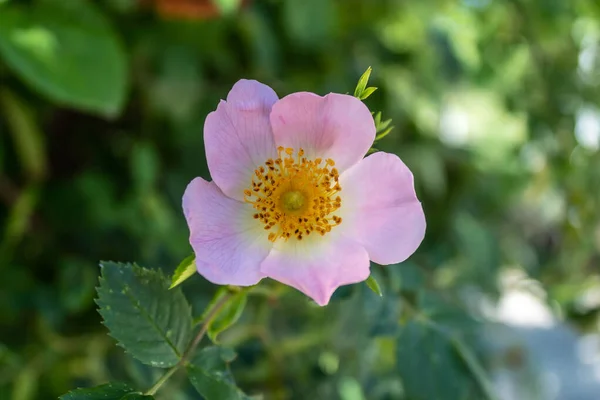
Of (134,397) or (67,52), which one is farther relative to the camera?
(67,52)

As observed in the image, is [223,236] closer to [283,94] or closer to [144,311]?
[144,311]

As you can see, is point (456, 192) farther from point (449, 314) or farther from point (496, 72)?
point (449, 314)

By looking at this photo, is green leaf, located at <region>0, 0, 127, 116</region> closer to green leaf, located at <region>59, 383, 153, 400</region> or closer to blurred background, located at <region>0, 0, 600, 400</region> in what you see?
blurred background, located at <region>0, 0, 600, 400</region>

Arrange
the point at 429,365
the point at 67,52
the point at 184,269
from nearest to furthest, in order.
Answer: the point at 184,269
the point at 429,365
the point at 67,52

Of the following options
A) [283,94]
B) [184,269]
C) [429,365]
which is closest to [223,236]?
[184,269]

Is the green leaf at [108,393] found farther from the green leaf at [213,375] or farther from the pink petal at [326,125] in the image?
A: the pink petal at [326,125]

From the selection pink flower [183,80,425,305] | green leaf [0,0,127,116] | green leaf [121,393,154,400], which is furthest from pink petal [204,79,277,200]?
green leaf [0,0,127,116]
